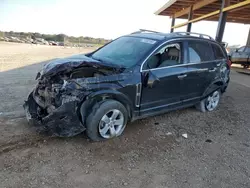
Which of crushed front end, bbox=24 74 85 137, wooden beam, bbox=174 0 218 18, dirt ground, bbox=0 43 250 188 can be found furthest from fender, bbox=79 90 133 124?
wooden beam, bbox=174 0 218 18

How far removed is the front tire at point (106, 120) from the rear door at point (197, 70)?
1.61m

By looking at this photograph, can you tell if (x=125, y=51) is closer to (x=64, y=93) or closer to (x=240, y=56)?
(x=64, y=93)

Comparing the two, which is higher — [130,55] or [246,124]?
[130,55]

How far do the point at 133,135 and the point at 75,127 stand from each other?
44.4 inches

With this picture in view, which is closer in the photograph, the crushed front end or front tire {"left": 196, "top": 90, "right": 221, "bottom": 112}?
the crushed front end

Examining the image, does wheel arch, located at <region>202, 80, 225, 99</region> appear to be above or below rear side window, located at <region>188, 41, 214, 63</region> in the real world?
below

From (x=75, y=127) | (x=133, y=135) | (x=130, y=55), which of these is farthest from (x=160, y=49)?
(x=75, y=127)

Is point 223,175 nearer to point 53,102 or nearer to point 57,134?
point 57,134

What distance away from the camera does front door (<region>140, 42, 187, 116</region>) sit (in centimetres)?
402

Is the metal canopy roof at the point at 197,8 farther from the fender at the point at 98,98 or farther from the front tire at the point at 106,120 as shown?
the front tire at the point at 106,120

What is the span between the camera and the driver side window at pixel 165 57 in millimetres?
4133

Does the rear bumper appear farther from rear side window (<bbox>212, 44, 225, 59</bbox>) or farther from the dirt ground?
rear side window (<bbox>212, 44, 225, 59</bbox>)

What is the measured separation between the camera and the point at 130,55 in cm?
420

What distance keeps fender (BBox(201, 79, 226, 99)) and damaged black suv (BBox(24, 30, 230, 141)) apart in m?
0.07
